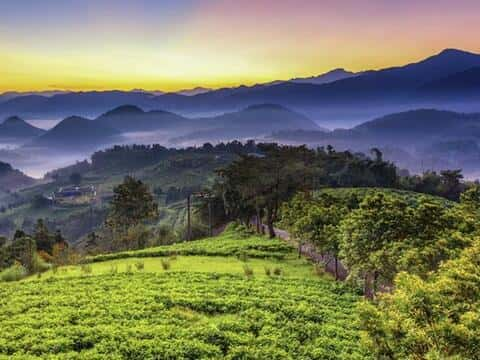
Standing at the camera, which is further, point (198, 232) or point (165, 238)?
point (198, 232)

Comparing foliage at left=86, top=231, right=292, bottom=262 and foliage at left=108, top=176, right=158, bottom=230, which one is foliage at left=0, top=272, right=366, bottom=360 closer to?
foliage at left=86, top=231, right=292, bottom=262

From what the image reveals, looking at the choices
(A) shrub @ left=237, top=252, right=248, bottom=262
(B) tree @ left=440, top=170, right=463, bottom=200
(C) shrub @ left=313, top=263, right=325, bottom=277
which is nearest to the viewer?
(C) shrub @ left=313, top=263, right=325, bottom=277

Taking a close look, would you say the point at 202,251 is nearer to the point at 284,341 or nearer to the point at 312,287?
the point at 312,287

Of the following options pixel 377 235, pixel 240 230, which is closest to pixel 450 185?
pixel 240 230

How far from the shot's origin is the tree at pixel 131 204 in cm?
6762

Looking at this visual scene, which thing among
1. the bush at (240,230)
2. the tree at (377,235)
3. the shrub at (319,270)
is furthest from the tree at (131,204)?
the tree at (377,235)

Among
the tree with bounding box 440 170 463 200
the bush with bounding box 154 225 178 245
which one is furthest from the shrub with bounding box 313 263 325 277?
the tree with bounding box 440 170 463 200

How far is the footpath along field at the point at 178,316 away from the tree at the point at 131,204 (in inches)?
1474

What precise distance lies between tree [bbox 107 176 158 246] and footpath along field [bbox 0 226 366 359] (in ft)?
123

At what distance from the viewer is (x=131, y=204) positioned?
67938 millimetres

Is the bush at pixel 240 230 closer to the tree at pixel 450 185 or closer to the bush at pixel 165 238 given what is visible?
the bush at pixel 165 238

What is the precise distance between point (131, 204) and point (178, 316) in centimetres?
5003

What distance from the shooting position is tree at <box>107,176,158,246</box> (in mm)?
67625

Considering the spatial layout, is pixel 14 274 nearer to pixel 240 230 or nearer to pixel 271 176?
pixel 271 176
